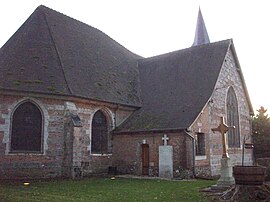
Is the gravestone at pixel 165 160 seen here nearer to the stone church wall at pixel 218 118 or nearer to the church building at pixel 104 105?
the church building at pixel 104 105

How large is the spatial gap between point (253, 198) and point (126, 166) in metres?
10.2

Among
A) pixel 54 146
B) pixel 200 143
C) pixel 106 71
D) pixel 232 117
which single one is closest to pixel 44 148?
pixel 54 146

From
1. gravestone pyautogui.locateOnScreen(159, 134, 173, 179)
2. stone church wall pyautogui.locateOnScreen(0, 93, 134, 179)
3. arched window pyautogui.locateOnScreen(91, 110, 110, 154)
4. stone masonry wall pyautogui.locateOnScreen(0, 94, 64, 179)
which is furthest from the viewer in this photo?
arched window pyautogui.locateOnScreen(91, 110, 110, 154)

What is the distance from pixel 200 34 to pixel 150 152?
70.3 feet

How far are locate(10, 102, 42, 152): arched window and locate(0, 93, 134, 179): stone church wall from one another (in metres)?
0.27

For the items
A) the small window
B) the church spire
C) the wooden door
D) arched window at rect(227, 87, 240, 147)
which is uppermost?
the church spire

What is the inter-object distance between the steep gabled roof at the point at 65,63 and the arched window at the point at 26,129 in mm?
1136

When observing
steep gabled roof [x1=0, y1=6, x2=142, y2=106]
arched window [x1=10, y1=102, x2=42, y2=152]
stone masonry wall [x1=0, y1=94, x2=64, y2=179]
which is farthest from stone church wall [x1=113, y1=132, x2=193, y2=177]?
arched window [x1=10, y1=102, x2=42, y2=152]

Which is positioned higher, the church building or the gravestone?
the church building

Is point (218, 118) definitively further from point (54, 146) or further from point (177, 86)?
point (54, 146)

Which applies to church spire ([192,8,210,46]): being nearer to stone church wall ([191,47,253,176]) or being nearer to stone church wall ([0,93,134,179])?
stone church wall ([191,47,253,176])

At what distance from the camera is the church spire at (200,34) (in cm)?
3479

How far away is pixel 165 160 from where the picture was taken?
54.7 feet

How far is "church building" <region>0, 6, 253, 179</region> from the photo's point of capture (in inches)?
617
